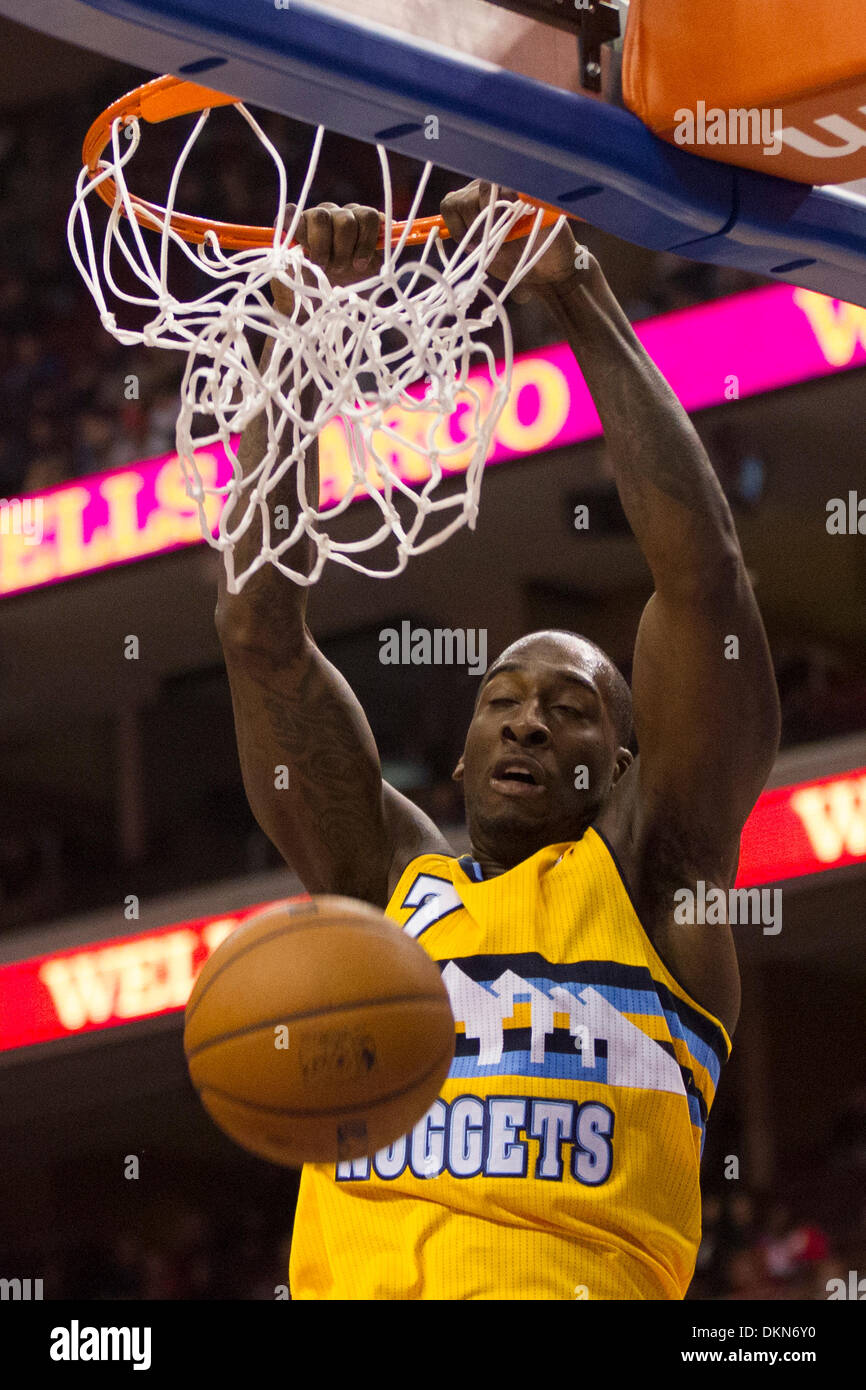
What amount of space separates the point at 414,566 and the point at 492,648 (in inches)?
24.0

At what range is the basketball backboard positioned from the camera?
1.99 m

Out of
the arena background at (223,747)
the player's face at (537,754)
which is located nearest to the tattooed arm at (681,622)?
the player's face at (537,754)

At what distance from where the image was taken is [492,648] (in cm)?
920

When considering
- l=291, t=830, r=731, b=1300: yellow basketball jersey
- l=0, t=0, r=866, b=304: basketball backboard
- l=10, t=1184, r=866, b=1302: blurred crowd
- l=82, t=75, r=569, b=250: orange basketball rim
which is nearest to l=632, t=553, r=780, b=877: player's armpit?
l=291, t=830, r=731, b=1300: yellow basketball jersey

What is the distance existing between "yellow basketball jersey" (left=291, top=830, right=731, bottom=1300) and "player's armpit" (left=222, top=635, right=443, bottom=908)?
253mm

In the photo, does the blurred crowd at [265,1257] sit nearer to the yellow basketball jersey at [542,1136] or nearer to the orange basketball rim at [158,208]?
the yellow basketball jersey at [542,1136]

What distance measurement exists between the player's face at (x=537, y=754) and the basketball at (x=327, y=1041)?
516 mm

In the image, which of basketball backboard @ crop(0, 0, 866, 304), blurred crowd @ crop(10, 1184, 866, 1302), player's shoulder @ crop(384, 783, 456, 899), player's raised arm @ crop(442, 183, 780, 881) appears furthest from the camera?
blurred crowd @ crop(10, 1184, 866, 1302)

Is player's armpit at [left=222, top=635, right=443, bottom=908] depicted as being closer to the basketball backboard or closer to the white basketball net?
the white basketball net

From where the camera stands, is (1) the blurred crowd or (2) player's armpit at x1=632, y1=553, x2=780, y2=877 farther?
(1) the blurred crowd

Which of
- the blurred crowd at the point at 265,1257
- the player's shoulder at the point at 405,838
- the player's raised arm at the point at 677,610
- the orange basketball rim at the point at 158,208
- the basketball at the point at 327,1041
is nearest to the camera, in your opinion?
the basketball at the point at 327,1041

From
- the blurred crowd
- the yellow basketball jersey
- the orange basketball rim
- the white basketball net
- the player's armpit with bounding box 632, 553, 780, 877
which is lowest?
the blurred crowd

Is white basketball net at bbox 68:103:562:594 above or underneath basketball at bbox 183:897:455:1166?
above

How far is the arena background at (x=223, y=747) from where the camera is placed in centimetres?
779
